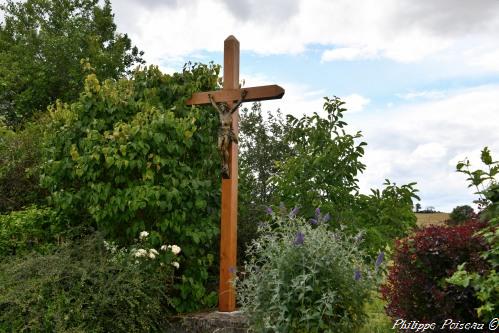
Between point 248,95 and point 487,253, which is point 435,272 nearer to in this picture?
point 487,253

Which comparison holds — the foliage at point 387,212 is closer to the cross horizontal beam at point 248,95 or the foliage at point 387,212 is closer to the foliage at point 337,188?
the foliage at point 337,188

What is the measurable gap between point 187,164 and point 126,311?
212 cm

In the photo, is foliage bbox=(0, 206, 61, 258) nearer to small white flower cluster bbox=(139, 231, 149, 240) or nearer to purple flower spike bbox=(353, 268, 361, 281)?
small white flower cluster bbox=(139, 231, 149, 240)

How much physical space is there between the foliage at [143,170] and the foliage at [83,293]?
45 cm

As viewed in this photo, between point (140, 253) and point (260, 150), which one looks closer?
point (140, 253)

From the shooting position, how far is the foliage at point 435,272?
13.7ft

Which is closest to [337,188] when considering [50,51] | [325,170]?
[325,170]

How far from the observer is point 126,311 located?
5664 millimetres

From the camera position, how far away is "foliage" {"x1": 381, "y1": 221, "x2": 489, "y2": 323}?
13.7 ft

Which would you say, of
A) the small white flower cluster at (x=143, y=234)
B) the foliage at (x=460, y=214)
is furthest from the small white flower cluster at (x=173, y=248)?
the foliage at (x=460, y=214)

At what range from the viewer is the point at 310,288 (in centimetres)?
424

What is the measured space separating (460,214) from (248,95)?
2.74 metres

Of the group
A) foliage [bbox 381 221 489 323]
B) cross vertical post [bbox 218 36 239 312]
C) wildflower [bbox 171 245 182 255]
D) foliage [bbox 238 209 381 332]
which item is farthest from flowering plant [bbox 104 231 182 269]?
foliage [bbox 381 221 489 323]

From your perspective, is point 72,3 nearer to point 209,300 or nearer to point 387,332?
point 209,300
